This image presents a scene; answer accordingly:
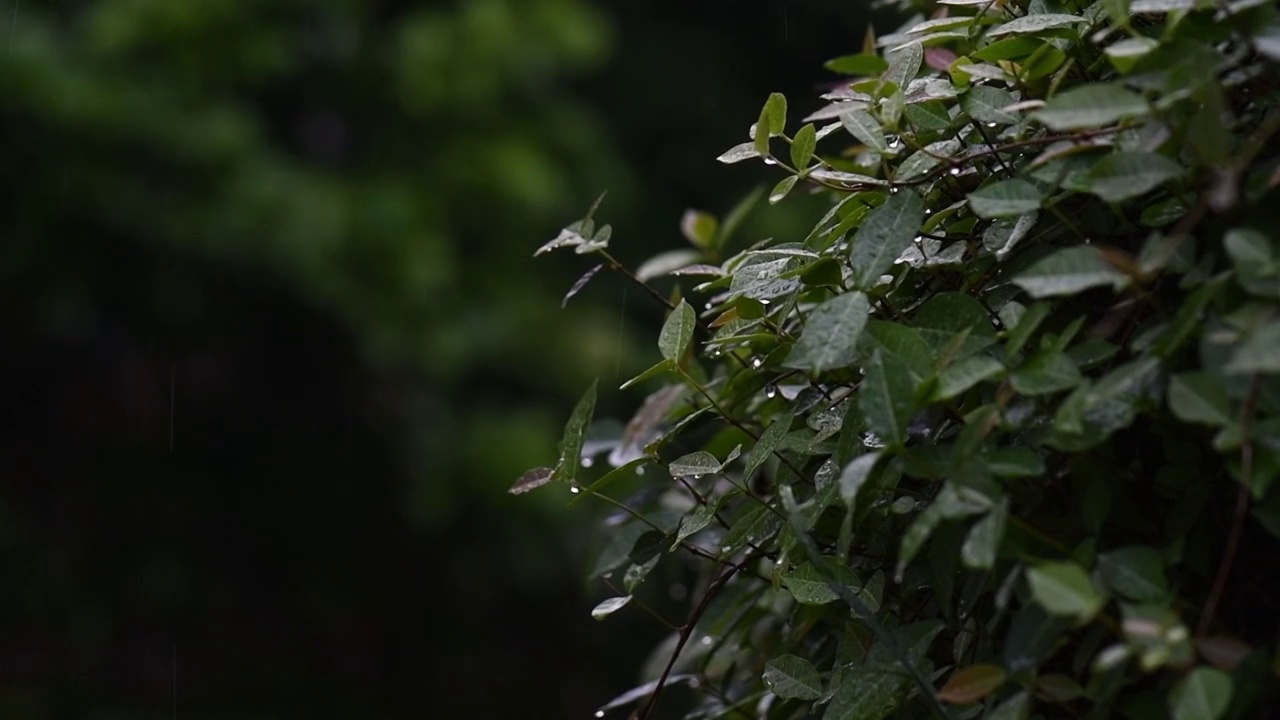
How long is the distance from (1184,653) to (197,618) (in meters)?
5.03

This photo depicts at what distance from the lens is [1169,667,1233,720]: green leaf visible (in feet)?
1.91

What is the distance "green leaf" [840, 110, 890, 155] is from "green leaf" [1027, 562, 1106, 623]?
35 centimetres

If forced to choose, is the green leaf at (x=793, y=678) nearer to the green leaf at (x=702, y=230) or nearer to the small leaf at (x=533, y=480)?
the small leaf at (x=533, y=480)

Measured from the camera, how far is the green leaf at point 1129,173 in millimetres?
666

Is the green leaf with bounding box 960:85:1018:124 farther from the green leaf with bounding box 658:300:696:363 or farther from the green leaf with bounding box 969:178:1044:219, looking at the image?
the green leaf with bounding box 658:300:696:363

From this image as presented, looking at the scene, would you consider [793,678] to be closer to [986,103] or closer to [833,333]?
[833,333]

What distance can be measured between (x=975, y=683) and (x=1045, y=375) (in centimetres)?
18

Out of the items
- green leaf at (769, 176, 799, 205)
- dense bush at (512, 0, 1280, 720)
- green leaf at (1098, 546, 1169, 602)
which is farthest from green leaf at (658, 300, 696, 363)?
green leaf at (1098, 546, 1169, 602)

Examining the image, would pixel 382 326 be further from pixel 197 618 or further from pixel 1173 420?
pixel 1173 420

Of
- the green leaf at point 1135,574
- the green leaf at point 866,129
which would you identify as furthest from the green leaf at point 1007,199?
the green leaf at point 1135,574

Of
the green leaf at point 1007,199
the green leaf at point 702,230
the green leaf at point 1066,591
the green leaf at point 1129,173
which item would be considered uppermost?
the green leaf at point 1129,173

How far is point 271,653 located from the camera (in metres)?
5.20

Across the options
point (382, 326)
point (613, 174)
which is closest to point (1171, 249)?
point (382, 326)

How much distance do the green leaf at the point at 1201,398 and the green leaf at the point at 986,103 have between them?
0.28 meters
